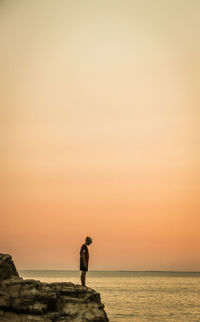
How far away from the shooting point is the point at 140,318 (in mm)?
20547

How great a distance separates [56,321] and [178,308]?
16.4 m

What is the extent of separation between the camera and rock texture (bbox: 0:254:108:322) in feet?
33.1

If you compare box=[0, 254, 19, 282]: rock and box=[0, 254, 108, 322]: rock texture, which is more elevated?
box=[0, 254, 19, 282]: rock

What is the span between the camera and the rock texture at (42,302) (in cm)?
1010

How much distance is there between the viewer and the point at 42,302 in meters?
10.3

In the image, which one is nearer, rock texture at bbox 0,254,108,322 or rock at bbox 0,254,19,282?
rock texture at bbox 0,254,108,322

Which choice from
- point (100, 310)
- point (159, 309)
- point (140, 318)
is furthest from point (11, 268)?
point (159, 309)

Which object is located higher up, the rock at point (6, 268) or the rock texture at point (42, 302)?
the rock at point (6, 268)

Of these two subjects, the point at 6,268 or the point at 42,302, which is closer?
the point at 42,302

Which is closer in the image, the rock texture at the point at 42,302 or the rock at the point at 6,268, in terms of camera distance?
the rock texture at the point at 42,302

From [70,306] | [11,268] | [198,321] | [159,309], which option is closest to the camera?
[70,306]

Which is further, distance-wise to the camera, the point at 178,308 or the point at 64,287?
the point at 178,308

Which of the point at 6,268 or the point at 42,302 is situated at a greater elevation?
the point at 6,268

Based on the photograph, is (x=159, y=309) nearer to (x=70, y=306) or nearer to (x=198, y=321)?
(x=198, y=321)
